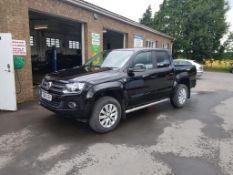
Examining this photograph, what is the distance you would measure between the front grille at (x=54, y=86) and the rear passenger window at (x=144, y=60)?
5.92 ft

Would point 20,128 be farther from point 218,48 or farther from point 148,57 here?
point 218,48

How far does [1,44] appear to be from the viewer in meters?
5.68

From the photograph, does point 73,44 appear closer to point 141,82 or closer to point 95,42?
point 95,42

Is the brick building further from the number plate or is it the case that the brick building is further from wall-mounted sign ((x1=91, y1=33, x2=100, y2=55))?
the number plate

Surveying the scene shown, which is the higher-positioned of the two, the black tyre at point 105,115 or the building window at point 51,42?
the building window at point 51,42

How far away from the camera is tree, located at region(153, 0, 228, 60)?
27.4 metres

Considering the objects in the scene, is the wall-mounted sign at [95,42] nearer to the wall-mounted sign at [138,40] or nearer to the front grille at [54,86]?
the wall-mounted sign at [138,40]

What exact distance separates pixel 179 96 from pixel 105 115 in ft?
9.88

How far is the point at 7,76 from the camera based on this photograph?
5.77 m

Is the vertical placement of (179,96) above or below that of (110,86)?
below

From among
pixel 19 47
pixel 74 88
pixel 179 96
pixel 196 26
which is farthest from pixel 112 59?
pixel 196 26

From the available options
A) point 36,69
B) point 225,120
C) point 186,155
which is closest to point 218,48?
point 36,69

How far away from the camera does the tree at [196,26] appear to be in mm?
Answer: 27375

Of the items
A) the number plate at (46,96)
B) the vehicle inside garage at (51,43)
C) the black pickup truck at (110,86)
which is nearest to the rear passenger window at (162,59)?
the black pickup truck at (110,86)
